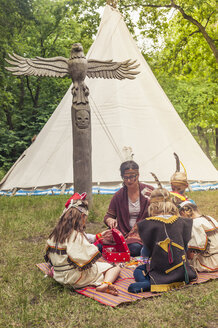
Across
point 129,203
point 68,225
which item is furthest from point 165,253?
point 129,203

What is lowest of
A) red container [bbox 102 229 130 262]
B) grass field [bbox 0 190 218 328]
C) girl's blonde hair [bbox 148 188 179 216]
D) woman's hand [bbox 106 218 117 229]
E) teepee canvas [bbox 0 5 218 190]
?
grass field [bbox 0 190 218 328]

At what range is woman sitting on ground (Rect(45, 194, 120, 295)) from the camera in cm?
317

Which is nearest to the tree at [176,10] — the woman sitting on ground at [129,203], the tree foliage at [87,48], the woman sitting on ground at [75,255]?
the tree foliage at [87,48]

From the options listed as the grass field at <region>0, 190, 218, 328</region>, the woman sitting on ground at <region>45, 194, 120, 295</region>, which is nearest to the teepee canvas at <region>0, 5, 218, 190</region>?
the grass field at <region>0, 190, 218, 328</region>

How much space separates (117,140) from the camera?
29.2 feet

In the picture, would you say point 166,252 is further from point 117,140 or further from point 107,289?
point 117,140

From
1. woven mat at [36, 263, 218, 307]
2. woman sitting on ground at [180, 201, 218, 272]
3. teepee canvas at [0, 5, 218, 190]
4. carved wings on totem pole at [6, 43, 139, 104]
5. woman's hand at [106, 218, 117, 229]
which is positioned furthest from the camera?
teepee canvas at [0, 5, 218, 190]

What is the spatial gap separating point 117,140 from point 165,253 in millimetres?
5914

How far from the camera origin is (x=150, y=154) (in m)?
8.95

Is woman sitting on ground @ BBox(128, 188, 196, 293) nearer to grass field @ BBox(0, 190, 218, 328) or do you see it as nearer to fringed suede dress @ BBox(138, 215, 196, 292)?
fringed suede dress @ BBox(138, 215, 196, 292)

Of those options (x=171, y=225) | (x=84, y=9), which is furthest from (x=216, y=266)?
(x=84, y=9)

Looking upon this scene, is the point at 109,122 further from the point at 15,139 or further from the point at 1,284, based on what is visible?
the point at 15,139

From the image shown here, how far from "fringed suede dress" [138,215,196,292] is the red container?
700mm

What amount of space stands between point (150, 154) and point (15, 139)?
345 inches
